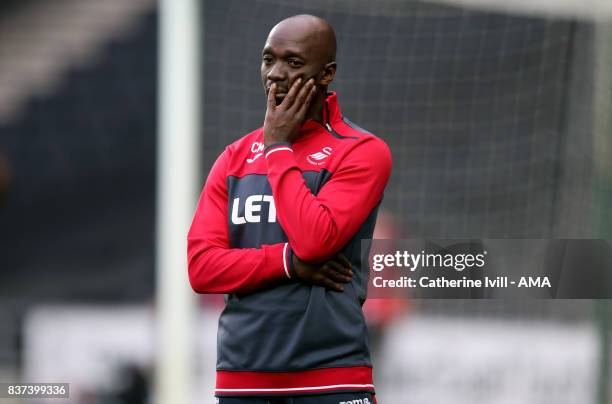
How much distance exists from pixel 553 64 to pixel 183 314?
1.98 m

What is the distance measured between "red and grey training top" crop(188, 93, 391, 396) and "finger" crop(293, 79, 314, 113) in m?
0.09

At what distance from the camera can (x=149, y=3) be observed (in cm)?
1212

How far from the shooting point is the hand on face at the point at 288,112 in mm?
2377

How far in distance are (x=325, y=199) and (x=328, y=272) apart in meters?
0.16

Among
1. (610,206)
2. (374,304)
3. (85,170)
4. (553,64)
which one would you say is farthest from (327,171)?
(85,170)

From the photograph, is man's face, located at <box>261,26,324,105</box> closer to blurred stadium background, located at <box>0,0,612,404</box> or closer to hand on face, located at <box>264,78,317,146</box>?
hand on face, located at <box>264,78,317,146</box>

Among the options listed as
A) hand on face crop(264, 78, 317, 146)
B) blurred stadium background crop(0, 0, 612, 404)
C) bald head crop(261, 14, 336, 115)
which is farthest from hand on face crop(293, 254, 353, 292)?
blurred stadium background crop(0, 0, 612, 404)

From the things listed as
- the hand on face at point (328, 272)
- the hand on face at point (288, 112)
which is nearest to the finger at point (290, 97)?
the hand on face at point (288, 112)

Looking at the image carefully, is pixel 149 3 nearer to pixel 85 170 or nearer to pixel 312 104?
pixel 85 170

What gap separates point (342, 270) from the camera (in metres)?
2.34

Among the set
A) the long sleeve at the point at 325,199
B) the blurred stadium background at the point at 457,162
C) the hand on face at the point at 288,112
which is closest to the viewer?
the long sleeve at the point at 325,199
